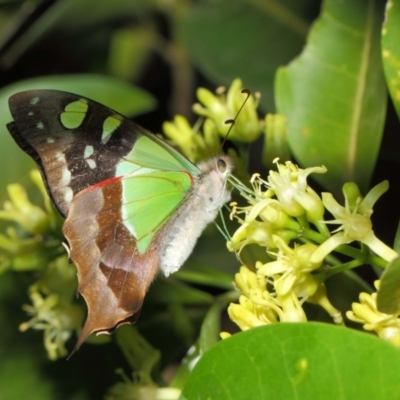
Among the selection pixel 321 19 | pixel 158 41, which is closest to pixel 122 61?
pixel 158 41

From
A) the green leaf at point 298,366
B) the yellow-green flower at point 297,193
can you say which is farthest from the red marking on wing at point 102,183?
the green leaf at point 298,366

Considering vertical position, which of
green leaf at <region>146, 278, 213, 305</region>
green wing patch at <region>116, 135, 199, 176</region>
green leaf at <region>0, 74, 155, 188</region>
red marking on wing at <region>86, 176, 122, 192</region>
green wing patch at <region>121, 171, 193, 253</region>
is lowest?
green leaf at <region>146, 278, 213, 305</region>

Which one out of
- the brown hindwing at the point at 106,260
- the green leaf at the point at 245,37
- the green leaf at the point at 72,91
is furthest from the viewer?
the green leaf at the point at 245,37

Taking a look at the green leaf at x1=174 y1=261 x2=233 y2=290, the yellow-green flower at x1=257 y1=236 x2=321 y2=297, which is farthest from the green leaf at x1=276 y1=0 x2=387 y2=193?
the yellow-green flower at x1=257 y1=236 x2=321 y2=297

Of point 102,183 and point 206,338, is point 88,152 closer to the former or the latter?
point 102,183

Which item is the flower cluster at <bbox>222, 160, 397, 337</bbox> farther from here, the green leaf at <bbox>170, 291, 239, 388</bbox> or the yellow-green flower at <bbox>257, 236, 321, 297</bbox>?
the green leaf at <bbox>170, 291, 239, 388</bbox>

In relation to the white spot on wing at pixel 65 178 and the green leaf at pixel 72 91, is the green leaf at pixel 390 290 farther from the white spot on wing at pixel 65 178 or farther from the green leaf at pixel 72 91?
the green leaf at pixel 72 91
